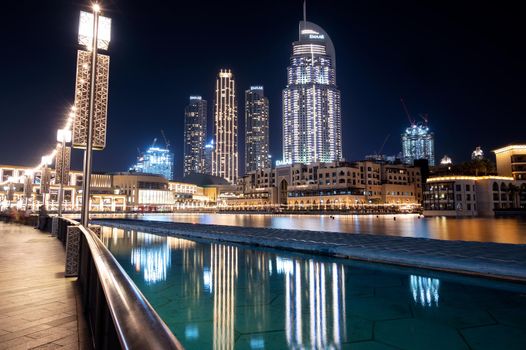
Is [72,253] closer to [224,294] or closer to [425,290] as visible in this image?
[224,294]

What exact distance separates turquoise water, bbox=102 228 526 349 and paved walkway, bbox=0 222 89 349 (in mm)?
1554

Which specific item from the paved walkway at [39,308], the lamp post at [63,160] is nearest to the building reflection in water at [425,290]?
the paved walkway at [39,308]

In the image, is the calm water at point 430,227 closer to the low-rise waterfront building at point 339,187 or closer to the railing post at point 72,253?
the railing post at point 72,253

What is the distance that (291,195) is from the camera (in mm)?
172875

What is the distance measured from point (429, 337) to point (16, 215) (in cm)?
4792

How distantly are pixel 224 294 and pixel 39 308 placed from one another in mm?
3741

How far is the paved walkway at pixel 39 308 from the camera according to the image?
4.95 m

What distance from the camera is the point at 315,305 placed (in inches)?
292

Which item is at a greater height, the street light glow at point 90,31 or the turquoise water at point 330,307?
the street light glow at point 90,31

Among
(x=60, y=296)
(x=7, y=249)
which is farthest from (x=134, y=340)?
(x=7, y=249)

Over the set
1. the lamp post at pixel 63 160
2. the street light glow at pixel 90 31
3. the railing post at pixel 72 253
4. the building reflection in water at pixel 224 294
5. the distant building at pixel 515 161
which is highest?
the distant building at pixel 515 161

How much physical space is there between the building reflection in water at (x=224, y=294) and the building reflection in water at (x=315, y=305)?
3.24 feet

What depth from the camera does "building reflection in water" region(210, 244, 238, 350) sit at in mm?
5648

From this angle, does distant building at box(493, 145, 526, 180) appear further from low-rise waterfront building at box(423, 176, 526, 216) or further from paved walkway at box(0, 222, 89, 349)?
paved walkway at box(0, 222, 89, 349)
